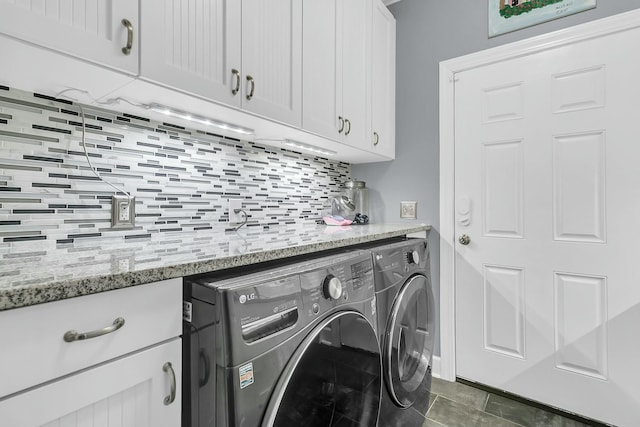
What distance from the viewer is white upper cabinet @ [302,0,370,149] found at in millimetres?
1499

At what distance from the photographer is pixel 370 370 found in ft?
3.50

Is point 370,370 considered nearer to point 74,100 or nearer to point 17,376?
point 17,376

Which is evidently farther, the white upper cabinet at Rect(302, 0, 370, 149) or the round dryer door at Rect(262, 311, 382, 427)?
the white upper cabinet at Rect(302, 0, 370, 149)

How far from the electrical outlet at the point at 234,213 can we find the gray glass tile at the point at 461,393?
1593 mm

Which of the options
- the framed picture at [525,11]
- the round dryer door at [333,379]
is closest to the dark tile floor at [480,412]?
the round dryer door at [333,379]

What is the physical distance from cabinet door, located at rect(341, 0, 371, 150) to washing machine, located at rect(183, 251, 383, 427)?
1.06m

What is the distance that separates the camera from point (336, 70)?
1.68m

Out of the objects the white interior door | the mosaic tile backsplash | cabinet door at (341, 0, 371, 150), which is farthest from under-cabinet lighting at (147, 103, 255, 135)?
the white interior door

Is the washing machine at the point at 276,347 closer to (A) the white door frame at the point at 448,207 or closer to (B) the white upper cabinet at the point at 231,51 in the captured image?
(B) the white upper cabinet at the point at 231,51

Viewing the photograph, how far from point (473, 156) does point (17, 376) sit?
2.16 m

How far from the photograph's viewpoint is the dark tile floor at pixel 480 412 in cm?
160

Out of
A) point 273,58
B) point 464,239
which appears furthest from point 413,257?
point 273,58

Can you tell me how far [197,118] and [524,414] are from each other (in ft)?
7.36

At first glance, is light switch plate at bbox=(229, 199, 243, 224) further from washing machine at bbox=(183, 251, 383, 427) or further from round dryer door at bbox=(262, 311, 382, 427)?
round dryer door at bbox=(262, 311, 382, 427)
